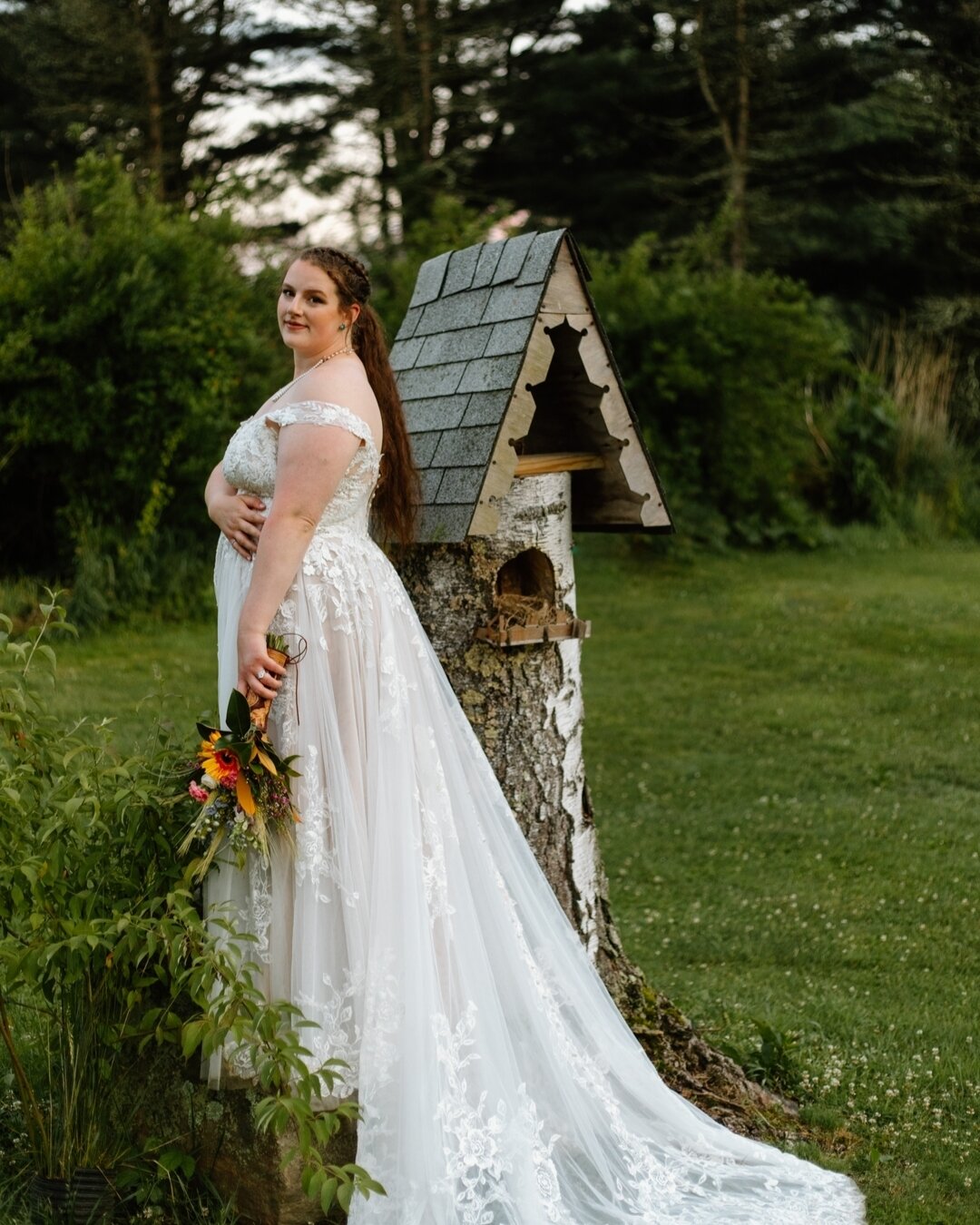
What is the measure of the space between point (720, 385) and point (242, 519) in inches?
421

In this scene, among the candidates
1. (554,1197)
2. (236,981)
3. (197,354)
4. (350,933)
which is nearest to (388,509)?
(350,933)

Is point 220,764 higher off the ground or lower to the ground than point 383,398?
lower

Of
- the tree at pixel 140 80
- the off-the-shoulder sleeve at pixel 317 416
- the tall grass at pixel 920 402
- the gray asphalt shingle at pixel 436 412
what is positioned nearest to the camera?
the off-the-shoulder sleeve at pixel 317 416

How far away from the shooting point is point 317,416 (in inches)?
127

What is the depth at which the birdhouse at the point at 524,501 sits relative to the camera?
12.1 feet

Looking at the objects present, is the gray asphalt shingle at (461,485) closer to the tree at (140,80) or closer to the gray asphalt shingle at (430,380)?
the gray asphalt shingle at (430,380)

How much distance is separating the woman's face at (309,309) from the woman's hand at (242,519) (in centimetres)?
40

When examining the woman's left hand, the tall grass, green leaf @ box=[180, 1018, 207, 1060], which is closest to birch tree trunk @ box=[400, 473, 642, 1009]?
the woman's left hand

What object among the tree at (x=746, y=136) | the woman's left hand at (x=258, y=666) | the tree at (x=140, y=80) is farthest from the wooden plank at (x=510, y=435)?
the tree at (x=746, y=136)

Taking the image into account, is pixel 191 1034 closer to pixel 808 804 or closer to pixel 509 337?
pixel 509 337

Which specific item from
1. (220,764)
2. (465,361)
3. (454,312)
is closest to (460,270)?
(454,312)

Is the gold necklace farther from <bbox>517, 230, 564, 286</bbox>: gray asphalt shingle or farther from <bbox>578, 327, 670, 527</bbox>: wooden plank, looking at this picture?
<bbox>578, 327, 670, 527</bbox>: wooden plank

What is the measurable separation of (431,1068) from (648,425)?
1105cm

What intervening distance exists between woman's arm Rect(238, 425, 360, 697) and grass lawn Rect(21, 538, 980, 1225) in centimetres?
42
